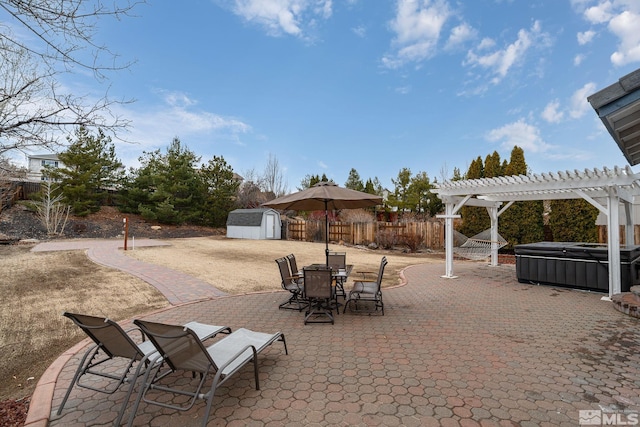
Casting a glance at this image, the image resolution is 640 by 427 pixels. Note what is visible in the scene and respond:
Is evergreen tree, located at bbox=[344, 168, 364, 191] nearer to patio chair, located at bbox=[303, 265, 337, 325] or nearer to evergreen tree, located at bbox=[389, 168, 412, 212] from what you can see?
evergreen tree, located at bbox=[389, 168, 412, 212]

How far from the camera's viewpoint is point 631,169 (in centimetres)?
601

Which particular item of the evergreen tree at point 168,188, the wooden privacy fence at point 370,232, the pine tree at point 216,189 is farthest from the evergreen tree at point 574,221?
the evergreen tree at point 168,188

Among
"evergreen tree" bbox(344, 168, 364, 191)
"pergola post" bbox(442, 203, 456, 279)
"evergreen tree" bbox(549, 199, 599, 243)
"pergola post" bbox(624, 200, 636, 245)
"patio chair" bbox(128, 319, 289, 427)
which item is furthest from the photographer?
"evergreen tree" bbox(344, 168, 364, 191)

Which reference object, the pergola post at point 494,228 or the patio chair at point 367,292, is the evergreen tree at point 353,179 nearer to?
the pergola post at point 494,228

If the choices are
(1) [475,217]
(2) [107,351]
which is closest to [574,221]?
(1) [475,217]

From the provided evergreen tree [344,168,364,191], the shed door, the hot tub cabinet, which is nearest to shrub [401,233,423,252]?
the hot tub cabinet

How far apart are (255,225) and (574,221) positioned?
58.9 ft

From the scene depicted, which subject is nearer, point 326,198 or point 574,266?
point 326,198

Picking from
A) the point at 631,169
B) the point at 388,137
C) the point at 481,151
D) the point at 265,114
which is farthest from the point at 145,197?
the point at 631,169

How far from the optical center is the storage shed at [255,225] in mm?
22219

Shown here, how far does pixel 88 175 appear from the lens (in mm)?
22328

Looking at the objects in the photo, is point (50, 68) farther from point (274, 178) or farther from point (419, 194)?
point (274, 178)

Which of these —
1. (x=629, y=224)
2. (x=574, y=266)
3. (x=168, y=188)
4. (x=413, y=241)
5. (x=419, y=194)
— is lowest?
(x=574, y=266)

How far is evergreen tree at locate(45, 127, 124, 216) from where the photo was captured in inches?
849
